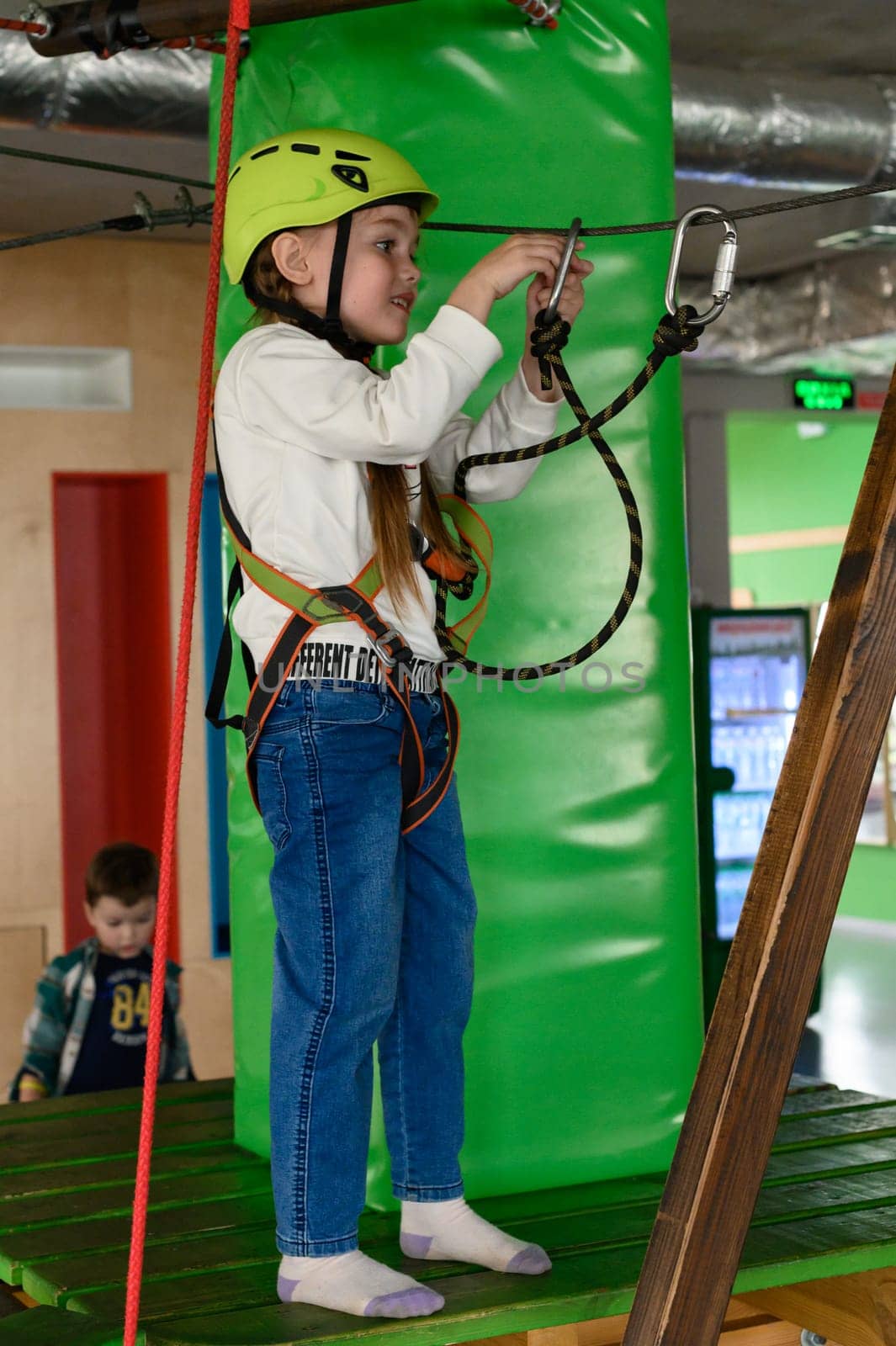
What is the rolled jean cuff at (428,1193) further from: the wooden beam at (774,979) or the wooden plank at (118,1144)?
the wooden plank at (118,1144)

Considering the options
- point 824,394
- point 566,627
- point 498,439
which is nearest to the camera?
point 498,439

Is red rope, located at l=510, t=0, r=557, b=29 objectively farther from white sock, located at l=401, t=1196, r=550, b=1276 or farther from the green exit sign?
the green exit sign

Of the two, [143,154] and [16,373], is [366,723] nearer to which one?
[143,154]

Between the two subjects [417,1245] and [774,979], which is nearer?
[774,979]

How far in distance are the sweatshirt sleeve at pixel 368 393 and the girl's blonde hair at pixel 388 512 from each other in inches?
2.9

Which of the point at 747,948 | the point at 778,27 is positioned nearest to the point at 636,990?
the point at 747,948

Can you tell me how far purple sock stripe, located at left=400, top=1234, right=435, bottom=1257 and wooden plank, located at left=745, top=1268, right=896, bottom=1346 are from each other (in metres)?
0.49

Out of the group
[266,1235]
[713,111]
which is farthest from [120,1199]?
[713,111]

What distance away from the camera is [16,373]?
234 inches

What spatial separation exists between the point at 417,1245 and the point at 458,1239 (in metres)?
0.06

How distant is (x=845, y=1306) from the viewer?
7.25 feet

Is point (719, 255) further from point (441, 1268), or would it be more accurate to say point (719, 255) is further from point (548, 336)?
point (441, 1268)

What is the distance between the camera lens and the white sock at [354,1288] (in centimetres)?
189

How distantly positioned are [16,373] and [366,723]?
4364 mm
